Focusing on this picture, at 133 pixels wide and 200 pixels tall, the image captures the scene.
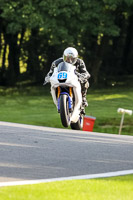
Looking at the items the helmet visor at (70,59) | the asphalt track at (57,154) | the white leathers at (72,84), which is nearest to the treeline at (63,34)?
the white leathers at (72,84)

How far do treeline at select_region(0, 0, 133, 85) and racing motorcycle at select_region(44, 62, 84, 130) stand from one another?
17.4 m

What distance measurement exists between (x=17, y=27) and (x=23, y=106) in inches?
240

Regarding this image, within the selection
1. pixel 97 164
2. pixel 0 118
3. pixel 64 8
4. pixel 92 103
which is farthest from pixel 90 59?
pixel 97 164

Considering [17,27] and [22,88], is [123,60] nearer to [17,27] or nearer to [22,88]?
[22,88]

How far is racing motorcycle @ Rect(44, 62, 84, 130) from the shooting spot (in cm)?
1256

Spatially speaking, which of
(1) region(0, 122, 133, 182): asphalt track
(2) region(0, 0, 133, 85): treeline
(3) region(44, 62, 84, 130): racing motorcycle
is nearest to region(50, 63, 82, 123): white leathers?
(3) region(44, 62, 84, 130): racing motorcycle

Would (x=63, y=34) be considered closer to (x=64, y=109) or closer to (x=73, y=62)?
(x=73, y=62)

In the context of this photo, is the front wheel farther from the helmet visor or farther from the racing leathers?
the helmet visor

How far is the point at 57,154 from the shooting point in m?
9.32

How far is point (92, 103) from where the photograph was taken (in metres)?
27.6

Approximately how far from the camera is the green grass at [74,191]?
622 centimetres

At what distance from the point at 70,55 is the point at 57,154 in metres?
3.96

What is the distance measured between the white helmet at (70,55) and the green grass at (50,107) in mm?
7028

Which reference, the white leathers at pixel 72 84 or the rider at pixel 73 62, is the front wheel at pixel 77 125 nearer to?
the white leathers at pixel 72 84
